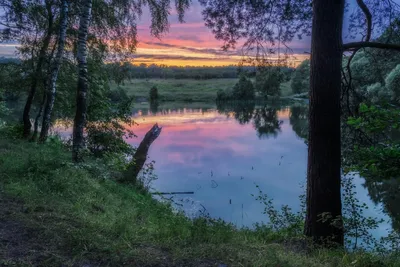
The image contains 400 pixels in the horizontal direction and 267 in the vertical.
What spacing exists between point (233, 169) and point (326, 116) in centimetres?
1469

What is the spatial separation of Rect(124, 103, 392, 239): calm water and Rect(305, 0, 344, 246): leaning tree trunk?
3.60 m

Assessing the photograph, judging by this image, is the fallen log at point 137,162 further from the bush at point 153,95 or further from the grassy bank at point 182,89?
the bush at point 153,95

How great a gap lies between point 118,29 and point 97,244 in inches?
390

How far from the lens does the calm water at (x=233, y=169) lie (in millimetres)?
12820

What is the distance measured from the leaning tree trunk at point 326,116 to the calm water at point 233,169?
3.60 meters

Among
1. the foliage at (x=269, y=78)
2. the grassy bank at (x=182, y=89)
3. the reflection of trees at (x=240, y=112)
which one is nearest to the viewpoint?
the foliage at (x=269, y=78)

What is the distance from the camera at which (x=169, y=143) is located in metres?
29.6

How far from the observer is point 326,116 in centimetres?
529

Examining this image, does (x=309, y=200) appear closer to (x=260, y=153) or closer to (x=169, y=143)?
(x=260, y=153)

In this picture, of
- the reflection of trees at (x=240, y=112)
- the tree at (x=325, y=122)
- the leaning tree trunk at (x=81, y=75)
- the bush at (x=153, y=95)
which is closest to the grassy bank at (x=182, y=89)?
the bush at (x=153, y=95)

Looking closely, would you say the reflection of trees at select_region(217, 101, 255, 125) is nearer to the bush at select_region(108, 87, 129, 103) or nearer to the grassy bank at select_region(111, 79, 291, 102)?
the grassy bank at select_region(111, 79, 291, 102)

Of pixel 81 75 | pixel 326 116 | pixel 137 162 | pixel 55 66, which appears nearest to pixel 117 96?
pixel 55 66

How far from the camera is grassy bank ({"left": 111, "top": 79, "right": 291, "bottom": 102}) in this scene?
3748 inches

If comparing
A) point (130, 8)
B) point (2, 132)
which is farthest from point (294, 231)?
point (2, 132)
